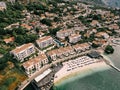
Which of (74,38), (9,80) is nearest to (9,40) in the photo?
(9,80)

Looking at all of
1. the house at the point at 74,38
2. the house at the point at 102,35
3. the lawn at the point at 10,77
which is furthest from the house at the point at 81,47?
the lawn at the point at 10,77

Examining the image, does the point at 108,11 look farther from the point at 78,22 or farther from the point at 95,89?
the point at 95,89

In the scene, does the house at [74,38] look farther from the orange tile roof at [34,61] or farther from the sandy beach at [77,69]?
the orange tile roof at [34,61]

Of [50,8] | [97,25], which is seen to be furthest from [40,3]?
[97,25]

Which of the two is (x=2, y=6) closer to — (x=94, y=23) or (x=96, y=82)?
(x=94, y=23)

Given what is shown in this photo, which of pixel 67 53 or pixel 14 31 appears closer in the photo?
pixel 67 53
